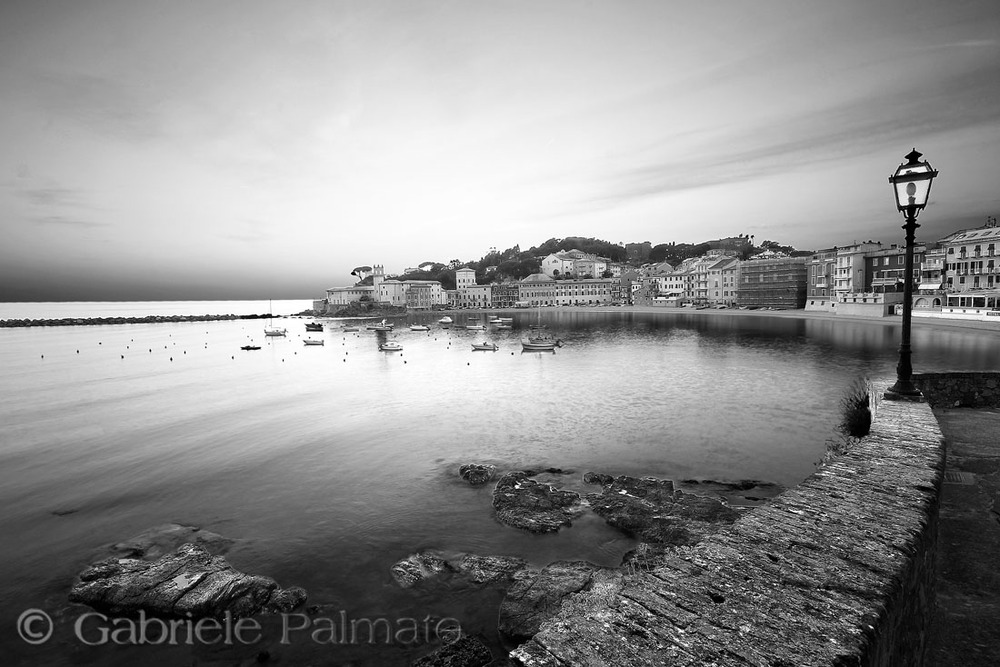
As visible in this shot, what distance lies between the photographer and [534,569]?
9.16m

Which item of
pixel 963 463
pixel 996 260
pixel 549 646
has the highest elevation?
pixel 996 260

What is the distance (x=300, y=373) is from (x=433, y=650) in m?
38.3

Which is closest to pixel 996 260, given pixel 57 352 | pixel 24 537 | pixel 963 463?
pixel 963 463

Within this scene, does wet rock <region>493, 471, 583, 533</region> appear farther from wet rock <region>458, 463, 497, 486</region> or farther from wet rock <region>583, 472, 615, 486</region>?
wet rock <region>583, 472, 615, 486</region>

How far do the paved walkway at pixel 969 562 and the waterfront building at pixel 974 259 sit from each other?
75.9 metres

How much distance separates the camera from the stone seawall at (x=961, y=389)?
36.2 feet

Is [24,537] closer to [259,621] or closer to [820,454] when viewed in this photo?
[259,621]

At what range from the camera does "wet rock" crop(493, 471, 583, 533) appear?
11078mm

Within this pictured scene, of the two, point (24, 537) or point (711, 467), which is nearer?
point (24, 537)

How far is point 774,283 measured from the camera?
9862 centimetres

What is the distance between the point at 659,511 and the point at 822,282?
97124 mm

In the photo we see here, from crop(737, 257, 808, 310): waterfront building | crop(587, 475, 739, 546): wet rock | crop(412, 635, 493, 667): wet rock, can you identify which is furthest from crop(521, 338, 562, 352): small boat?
crop(737, 257, 808, 310): waterfront building

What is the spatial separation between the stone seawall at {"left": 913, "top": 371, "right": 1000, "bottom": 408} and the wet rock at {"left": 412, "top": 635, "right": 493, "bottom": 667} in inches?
448

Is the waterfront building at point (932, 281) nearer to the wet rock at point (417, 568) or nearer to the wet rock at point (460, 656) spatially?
the wet rock at point (417, 568)
